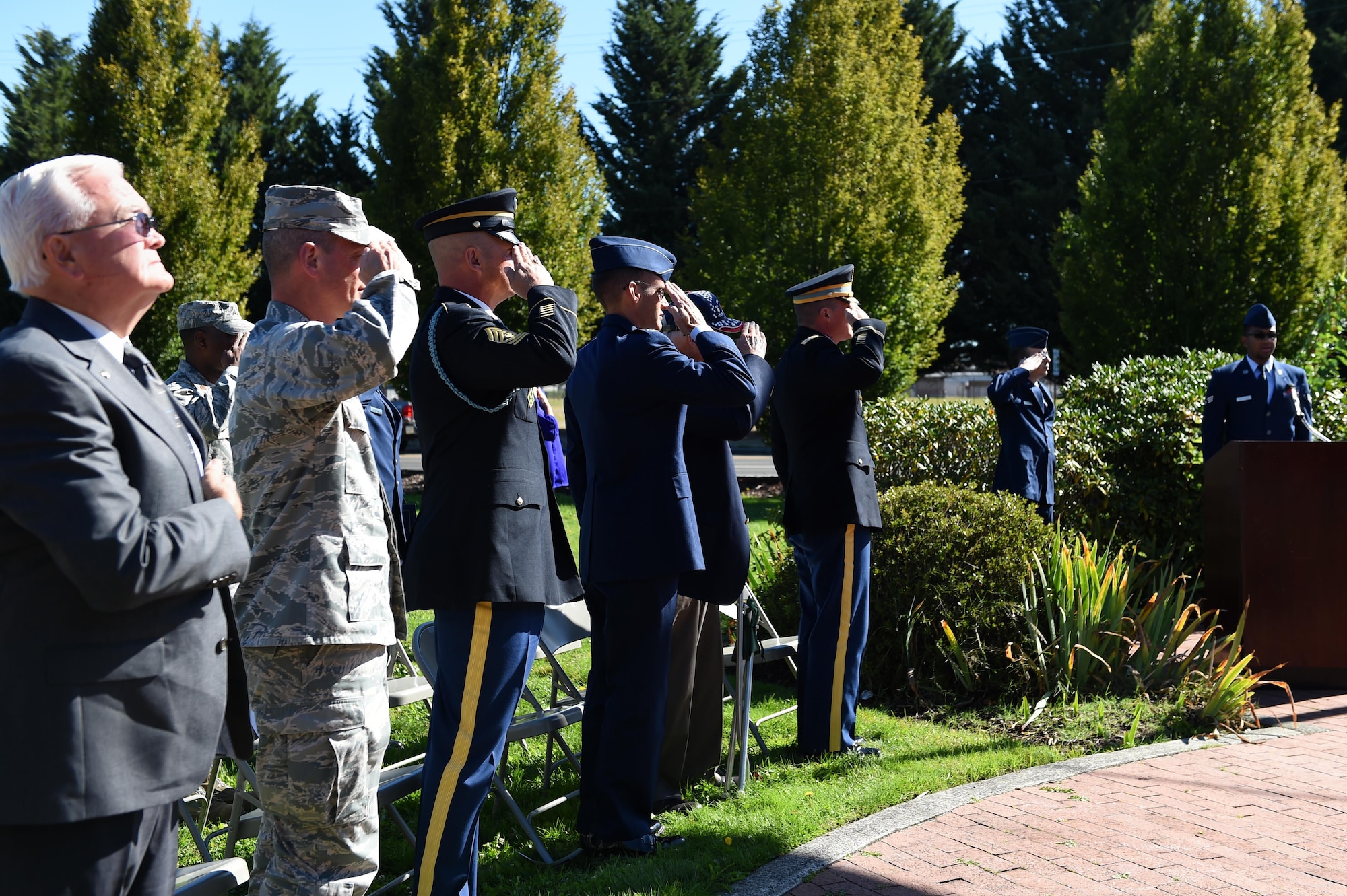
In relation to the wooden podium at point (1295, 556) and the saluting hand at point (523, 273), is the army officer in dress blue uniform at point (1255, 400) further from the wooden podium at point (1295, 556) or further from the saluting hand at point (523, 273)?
the saluting hand at point (523, 273)

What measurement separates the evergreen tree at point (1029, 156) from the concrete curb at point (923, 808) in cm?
2605

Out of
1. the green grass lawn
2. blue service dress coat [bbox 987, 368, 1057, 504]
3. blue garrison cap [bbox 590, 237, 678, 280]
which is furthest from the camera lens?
blue service dress coat [bbox 987, 368, 1057, 504]

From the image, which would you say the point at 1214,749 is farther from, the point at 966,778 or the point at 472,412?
the point at 472,412

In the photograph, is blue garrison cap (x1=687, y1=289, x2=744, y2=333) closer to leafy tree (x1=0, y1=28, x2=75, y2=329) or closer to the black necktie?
the black necktie

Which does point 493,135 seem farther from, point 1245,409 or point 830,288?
point 830,288

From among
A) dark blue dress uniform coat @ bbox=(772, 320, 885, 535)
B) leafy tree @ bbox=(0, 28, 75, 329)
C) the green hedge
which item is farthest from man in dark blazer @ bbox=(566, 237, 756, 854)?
leafy tree @ bbox=(0, 28, 75, 329)

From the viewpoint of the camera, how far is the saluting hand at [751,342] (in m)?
4.46

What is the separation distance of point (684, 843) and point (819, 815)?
0.58 meters

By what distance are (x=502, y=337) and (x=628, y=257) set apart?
3.27 ft

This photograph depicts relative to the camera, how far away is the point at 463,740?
127 inches

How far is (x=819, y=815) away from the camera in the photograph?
4.28 m

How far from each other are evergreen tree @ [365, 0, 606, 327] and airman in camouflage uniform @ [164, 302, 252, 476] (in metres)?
12.8

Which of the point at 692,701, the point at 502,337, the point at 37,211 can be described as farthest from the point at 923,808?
the point at 37,211

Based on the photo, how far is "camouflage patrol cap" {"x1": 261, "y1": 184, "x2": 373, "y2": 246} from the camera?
9.23 ft
